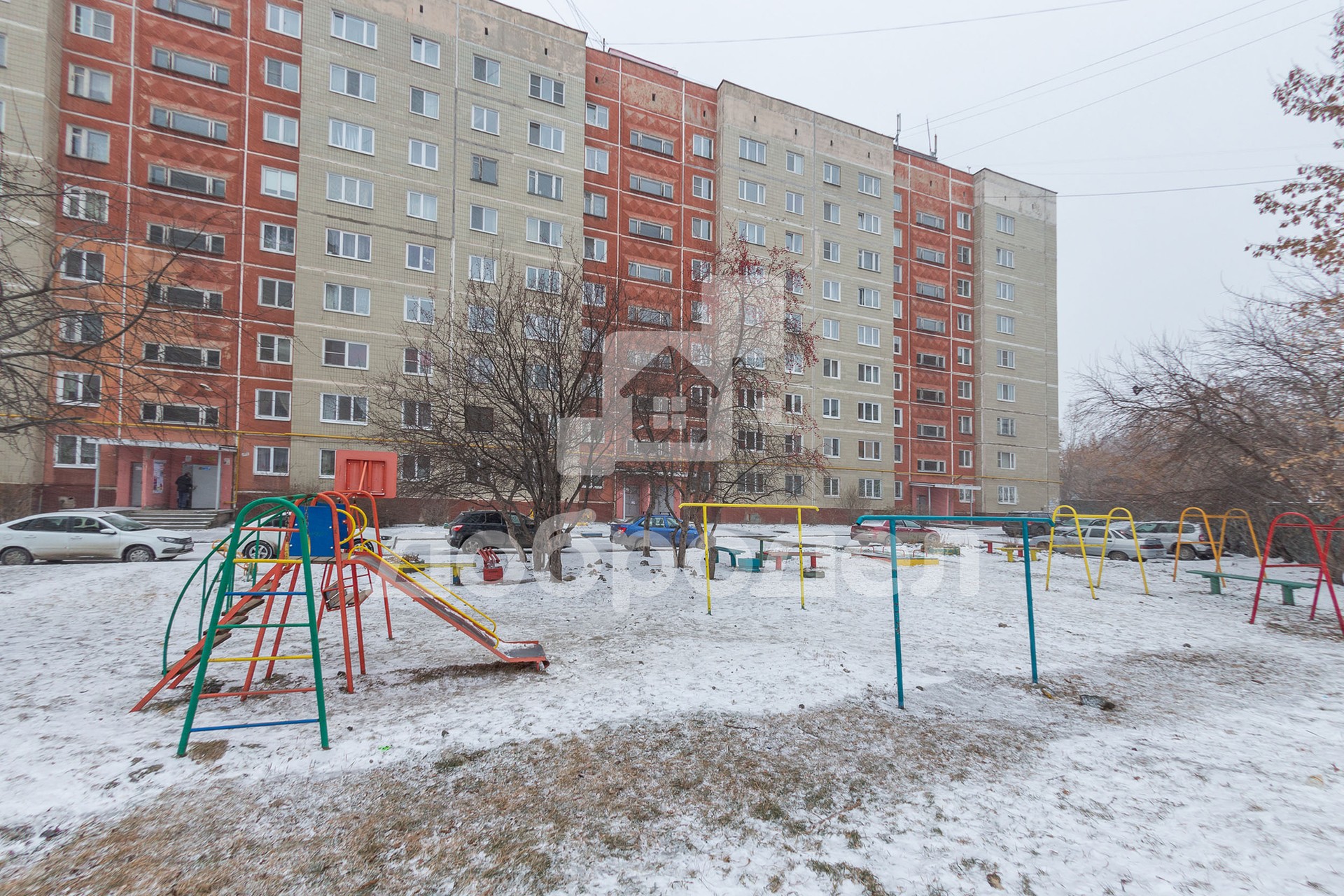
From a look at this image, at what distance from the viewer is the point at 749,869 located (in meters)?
3.37

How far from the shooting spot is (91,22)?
971 inches

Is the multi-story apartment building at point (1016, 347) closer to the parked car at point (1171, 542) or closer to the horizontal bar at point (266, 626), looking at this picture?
the parked car at point (1171, 542)

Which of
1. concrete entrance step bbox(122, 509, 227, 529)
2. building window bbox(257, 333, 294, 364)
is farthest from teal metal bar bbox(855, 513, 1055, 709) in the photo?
building window bbox(257, 333, 294, 364)

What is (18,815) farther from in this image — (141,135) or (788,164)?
(788,164)

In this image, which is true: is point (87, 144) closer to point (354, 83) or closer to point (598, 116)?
point (354, 83)

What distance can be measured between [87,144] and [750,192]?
3158 cm

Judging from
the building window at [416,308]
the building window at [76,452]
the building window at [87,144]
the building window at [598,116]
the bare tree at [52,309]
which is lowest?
the building window at [76,452]

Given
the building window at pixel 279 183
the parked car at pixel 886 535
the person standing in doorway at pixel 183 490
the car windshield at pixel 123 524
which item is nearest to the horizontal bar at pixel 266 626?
the car windshield at pixel 123 524

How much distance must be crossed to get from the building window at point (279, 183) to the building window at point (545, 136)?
37.0ft

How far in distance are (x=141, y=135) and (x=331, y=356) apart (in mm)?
11605

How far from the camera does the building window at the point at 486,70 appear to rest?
30009 millimetres

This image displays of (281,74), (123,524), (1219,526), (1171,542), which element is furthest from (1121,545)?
(281,74)

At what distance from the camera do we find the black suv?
1813cm

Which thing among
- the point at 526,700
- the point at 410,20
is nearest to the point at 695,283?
the point at 526,700
